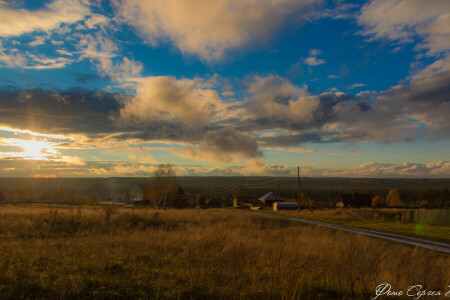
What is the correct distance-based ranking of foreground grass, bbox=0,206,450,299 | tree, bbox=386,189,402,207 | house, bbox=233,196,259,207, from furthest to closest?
house, bbox=233,196,259,207
tree, bbox=386,189,402,207
foreground grass, bbox=0,206,450,299

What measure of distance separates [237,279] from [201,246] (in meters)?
A: 4.04

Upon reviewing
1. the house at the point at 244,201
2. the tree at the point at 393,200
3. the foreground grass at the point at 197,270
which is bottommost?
the house at the point at 244,201

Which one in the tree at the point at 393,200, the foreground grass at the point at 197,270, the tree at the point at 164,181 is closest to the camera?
the foreground grass at the point at 197,270

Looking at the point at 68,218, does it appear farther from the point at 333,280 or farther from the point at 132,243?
the point at 333,280

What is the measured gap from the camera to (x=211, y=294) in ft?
20.1

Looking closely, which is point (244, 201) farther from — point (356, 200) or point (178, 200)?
point (178, 200)

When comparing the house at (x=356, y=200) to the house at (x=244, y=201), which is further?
the house at (x=244, y=201)

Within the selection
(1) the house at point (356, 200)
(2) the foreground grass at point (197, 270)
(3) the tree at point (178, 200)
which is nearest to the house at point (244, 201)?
(1) the house at point (356, 200)

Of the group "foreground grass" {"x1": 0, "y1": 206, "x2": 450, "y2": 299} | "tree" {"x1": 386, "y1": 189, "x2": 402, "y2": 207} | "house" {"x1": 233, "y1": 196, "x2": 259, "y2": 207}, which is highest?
"foreground grass" {"x1": 0, "y1": 206, "x2": 450, "y2": 299}

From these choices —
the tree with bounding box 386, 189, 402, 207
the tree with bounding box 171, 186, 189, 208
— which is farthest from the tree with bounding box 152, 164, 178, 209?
the tree with bounding box 386, 189, 402, 207

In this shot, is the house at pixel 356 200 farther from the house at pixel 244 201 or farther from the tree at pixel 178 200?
the tree at pixel 178 200

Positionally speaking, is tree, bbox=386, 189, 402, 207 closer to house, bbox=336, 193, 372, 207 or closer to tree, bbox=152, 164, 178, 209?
house, bbox=336, 193, 372, 207

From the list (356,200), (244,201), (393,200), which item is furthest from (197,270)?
(393,200)

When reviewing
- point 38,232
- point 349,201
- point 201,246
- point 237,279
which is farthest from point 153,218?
point 349,201
